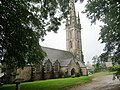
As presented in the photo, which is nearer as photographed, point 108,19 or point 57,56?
point 108,19

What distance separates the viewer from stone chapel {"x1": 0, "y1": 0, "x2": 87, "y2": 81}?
3481cm

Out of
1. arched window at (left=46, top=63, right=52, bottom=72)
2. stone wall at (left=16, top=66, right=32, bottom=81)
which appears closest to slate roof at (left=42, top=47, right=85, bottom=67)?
arched window at (left=46, top=63, right=52, bottom=72)

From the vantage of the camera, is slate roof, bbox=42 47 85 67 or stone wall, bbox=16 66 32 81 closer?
stone wall, bbox=16 66 32 81

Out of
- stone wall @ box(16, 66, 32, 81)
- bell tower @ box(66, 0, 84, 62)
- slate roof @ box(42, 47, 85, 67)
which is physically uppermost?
bell tower @ box(66, 0, 84, 62)

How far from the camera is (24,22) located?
13.3m

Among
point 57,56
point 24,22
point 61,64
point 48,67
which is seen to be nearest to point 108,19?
point 24,22

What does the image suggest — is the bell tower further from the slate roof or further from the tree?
the tree

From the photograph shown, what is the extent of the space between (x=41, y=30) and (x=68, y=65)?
99.8 ft

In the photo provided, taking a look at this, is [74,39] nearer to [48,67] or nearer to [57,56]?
[57,56]

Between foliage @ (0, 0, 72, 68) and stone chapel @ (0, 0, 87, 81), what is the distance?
11854mm

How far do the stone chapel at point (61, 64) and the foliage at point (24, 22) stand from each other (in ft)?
38.9

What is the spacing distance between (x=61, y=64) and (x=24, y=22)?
105 ft

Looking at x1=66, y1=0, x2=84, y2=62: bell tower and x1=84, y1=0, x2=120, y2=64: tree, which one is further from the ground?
x1=66, y1=0, x2=84, y2=62: bell tower

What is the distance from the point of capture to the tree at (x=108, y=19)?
1206 centimetres
